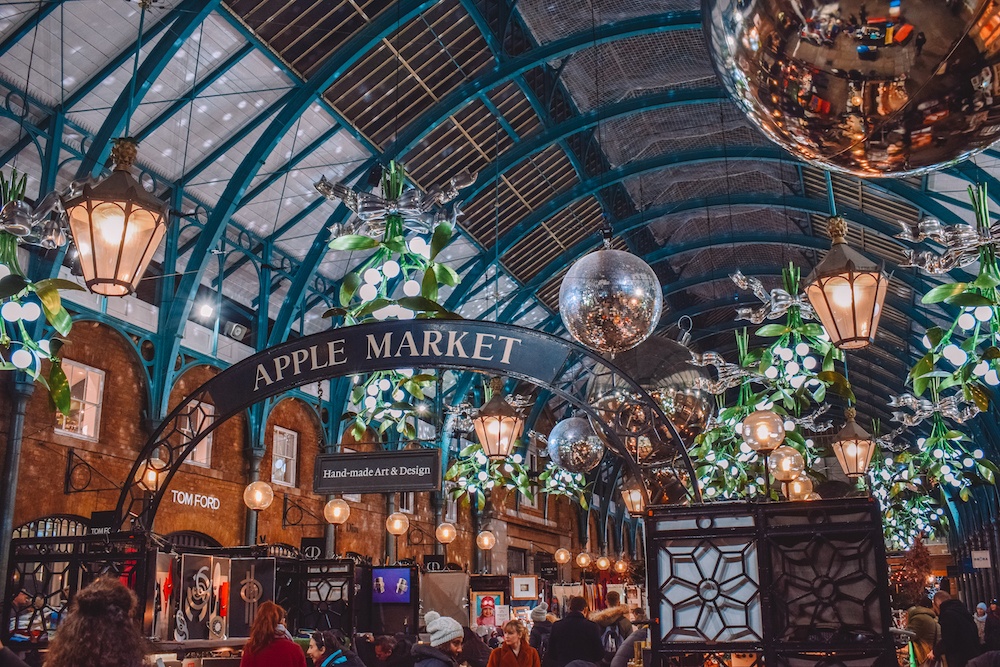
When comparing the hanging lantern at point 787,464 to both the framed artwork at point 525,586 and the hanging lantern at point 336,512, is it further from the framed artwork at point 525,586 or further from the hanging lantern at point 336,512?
the framed artwork at point 525,586

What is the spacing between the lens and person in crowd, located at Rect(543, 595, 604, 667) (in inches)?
263

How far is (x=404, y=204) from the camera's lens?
538cm

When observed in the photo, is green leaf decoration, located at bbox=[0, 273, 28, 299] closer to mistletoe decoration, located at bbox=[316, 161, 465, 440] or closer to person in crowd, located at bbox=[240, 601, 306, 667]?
mistletoe decoration, located at bbox=[316, 161, 465, 440]

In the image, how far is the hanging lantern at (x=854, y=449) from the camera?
7.53 meters

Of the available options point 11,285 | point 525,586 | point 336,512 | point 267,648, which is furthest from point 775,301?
point 525,586

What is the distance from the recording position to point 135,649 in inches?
95.7

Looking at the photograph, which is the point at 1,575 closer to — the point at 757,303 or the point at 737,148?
the point at 737,148

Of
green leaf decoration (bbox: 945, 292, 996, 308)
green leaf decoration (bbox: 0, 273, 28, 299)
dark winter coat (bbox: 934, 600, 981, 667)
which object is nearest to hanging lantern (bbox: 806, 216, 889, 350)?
green leaf decoration (bbox: 945, 292, 996, 308)

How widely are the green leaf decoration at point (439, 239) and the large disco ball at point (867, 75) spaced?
12.9 ft

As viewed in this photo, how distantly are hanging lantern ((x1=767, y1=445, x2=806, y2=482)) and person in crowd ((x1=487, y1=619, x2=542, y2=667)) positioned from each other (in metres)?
→ 2.76

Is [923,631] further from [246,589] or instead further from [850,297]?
[246,589]

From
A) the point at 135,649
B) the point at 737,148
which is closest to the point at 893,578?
the point at 737,148

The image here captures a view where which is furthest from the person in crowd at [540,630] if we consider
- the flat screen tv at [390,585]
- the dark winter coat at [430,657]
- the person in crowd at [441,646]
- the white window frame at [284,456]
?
the white window frame at [284,456]

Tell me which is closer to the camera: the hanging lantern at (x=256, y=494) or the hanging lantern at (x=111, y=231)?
the hanging lantern at (x=111, y=231)
